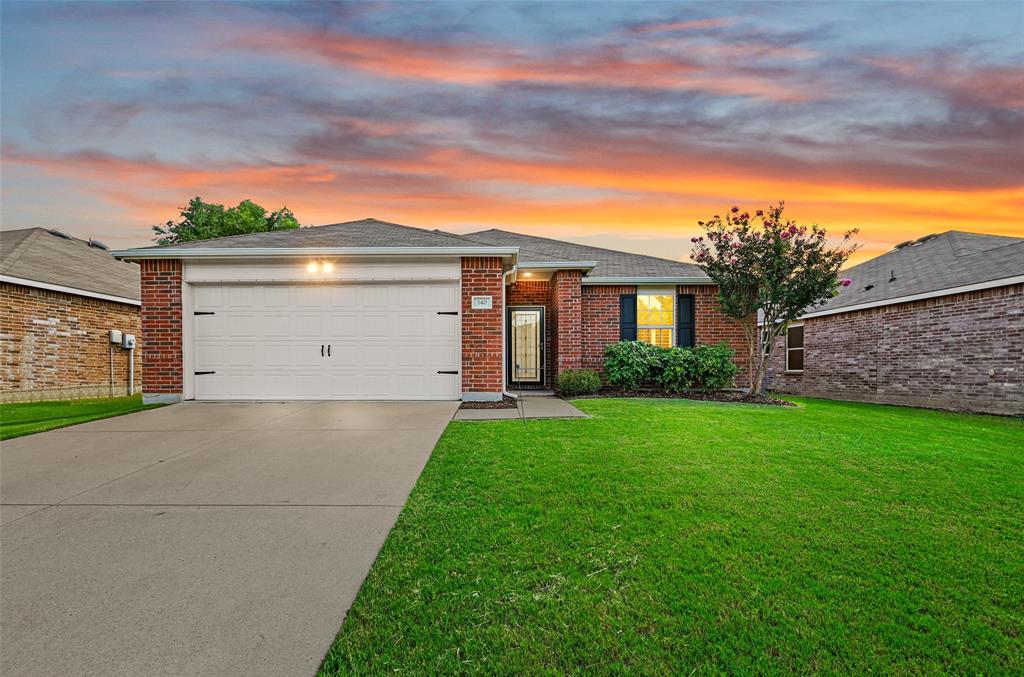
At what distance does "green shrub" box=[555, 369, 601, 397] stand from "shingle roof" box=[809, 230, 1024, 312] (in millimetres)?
8255

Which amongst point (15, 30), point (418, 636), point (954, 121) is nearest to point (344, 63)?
point (15, 30)

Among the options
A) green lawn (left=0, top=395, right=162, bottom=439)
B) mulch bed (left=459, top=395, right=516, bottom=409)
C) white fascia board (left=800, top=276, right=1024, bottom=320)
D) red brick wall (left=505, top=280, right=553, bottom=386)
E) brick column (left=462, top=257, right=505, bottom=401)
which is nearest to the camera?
green lawn (left=0, top=395, right=162, bottom=439)

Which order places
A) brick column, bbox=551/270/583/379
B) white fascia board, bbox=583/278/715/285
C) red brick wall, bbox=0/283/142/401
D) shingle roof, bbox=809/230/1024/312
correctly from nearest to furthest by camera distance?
1. shingle roof, bbox=809/230/1024/312
2. red brick wall, bbox=0/283/142/401
3. brick column, bbox=551/270/583/379
4. white fascia board, bbox=583/278/715/285

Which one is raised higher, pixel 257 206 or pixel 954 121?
pixel 257 206

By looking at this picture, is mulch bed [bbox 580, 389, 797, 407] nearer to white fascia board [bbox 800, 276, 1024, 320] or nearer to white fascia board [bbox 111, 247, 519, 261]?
white fascia board [bbox 800, 276, 1024, 320]

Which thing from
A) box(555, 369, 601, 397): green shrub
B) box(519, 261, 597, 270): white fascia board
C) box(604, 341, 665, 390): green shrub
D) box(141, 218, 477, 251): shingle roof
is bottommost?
box(555, 369, 601, 397): green shrub

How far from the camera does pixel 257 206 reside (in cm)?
2816

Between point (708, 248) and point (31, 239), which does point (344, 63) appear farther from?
point (31, 239)

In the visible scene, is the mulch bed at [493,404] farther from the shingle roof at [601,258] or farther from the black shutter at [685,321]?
the black shutter at [685,321]

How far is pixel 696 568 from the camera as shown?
7.47 feet

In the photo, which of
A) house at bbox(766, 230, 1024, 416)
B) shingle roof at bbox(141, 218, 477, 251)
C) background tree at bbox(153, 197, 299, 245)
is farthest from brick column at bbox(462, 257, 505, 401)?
background tree at bbox(153, 197, 299, 245)

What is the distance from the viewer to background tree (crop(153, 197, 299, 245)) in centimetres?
2684

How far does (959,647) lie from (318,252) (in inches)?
350

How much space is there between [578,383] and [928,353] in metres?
8.56
